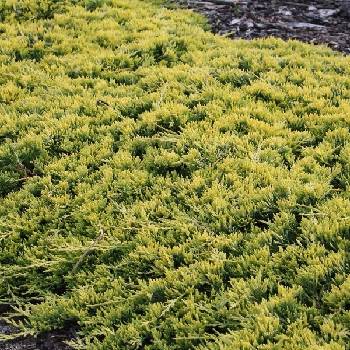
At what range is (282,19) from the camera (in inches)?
553

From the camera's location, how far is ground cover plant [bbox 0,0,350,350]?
564 cm

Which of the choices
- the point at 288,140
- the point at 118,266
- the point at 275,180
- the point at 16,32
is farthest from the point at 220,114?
the point at 16,32

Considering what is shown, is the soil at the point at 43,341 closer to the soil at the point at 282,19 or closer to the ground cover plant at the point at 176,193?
the ground cover plant at the point at 176,193

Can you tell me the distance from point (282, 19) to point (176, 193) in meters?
8.48

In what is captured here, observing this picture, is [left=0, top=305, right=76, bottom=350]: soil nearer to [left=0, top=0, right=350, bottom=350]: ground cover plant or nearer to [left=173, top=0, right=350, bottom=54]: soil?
[left=0, top=0, right=350, bottom=350]: ground cover plant

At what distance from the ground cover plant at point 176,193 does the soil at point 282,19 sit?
1.35 meters

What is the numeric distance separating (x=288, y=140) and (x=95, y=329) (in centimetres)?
432

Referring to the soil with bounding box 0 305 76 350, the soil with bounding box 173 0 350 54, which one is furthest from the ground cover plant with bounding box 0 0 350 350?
the soil with bounding box 173 0 350 54

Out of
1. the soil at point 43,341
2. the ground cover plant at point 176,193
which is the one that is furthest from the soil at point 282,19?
the soil at point 43,341

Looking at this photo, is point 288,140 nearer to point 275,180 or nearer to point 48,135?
point 275,180

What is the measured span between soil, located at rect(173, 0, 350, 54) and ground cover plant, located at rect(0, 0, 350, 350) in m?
1.35

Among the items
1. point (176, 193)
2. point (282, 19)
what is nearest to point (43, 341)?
point (176, 193)

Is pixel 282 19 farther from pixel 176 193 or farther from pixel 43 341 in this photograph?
pixel 43 341

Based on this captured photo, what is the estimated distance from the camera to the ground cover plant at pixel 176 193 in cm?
564
